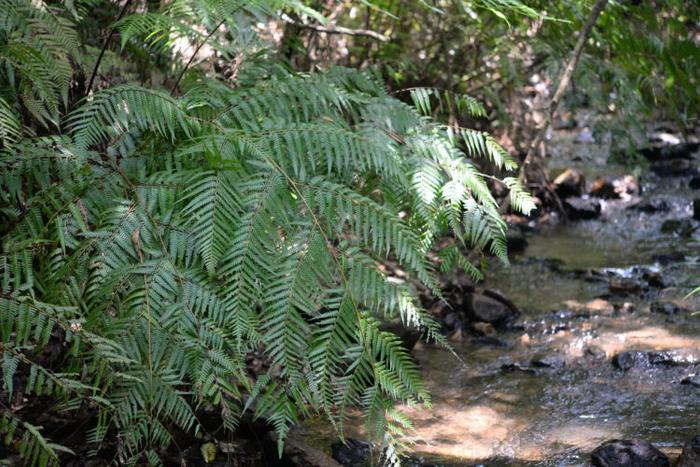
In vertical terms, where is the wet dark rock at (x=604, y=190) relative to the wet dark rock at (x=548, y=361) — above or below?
above

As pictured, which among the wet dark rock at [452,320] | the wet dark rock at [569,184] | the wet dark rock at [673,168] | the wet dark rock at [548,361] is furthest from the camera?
the wet dark rock at [673,168]

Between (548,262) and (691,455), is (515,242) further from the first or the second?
(691,455)

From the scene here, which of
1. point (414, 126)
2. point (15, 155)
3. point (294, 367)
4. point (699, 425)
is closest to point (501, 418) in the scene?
point (699, 425)

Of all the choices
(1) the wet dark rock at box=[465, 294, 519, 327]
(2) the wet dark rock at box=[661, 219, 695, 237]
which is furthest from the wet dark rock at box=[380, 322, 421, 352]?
(2) the wet dark rock at box=[661, 219, 695, 237]

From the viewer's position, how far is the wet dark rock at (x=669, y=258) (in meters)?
5.81

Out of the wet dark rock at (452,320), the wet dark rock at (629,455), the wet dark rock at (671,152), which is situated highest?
the wet dark rock at (671,152)

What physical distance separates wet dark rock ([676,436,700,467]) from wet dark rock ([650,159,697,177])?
6.52 meters

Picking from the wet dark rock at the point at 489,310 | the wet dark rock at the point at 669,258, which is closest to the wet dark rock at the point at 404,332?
the wet dark rock at the point at 489,310

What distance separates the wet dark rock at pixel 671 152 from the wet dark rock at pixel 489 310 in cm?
515

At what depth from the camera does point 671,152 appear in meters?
9.02

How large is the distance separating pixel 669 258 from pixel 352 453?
3982 mm

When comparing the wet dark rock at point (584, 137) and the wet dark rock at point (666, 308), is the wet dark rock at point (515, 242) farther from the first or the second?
the wet dark rock at point (584, 137)

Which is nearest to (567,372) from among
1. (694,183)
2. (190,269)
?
(190,269)

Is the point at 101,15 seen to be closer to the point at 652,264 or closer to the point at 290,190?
the point at 290,190
